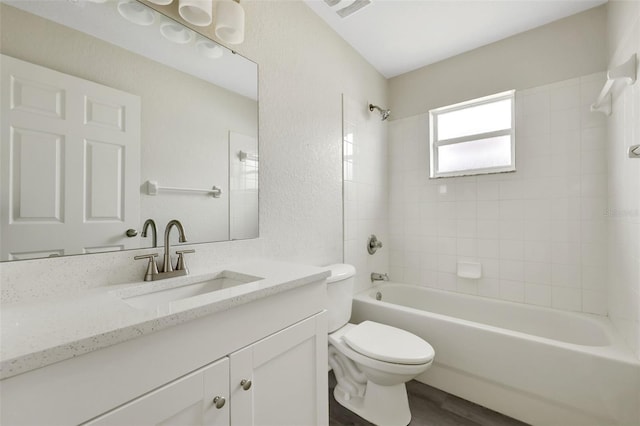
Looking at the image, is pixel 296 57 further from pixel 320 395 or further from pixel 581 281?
pixel 581 281

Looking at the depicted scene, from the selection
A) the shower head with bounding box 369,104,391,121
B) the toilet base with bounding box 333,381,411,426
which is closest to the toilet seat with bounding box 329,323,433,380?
the toilet base with bounding box 333,381,411,426

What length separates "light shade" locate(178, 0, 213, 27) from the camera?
104 centimetres

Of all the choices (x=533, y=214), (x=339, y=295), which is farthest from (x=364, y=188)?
(x=533, y=214)

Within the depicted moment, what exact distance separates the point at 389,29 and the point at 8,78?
210cm

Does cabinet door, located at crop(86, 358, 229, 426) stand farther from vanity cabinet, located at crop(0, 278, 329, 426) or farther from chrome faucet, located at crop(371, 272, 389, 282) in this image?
chrome faucet, located at crop(371, 272, 389, 282)

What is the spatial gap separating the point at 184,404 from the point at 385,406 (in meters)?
1.22

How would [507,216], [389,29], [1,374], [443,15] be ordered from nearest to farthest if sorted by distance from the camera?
[1,374] < [443,15] < [389,29] < [507,216]

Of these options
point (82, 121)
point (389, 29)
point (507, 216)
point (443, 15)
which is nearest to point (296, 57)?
point (389, 29)

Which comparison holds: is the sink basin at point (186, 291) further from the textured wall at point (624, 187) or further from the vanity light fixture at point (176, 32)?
the textured wall at point (624, 187)

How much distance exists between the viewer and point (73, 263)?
870 millimetres

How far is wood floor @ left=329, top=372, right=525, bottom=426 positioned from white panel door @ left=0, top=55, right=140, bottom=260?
4.84ft

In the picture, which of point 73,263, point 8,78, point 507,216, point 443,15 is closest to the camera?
point 8,78

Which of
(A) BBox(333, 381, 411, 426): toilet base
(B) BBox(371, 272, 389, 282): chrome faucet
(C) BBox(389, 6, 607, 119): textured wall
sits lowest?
(A) BBox(333, 381, 411, 426): toilet base

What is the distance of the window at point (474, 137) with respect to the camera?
2.18 metres
